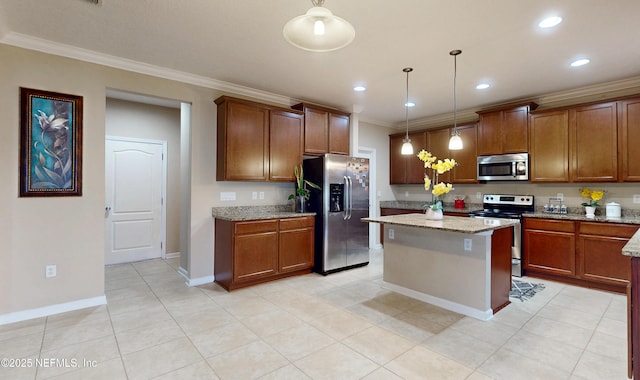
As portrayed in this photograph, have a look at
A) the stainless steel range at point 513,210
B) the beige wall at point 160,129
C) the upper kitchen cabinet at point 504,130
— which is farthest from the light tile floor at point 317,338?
the upper kitchen cabinet at point 504,130

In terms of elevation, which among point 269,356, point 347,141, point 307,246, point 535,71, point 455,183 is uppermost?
point 535,71

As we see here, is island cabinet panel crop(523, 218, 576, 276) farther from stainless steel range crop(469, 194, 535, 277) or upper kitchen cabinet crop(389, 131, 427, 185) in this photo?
upper kitchen cabinet crop(389, 131, 427, 185)

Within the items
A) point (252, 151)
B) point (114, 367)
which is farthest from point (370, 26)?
point (114, 367)

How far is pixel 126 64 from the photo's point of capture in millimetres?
→ 3412

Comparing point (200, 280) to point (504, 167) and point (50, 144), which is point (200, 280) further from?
point (504, 167)

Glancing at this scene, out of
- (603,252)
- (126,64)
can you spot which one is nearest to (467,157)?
(603,252)

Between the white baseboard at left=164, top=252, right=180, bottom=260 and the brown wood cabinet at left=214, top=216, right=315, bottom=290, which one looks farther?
the white baseboard at left=164, top=252, right=180, bottom=260

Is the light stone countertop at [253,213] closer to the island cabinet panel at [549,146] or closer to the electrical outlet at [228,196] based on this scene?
the electrical outlet at [228,196]

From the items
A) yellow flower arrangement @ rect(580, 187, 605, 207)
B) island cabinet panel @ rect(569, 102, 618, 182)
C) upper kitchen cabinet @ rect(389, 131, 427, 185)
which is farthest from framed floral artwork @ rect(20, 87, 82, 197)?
yellow flower arrangement @ rect(580, 187, 605, 207)

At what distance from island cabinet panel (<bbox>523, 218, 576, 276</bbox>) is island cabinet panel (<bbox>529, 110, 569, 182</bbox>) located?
2.32ft

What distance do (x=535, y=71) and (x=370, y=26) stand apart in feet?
7.76

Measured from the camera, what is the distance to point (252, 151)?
4188 millimetres

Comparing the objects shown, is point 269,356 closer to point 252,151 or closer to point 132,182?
point 252,151

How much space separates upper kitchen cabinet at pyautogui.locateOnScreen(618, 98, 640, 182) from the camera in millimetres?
3740
